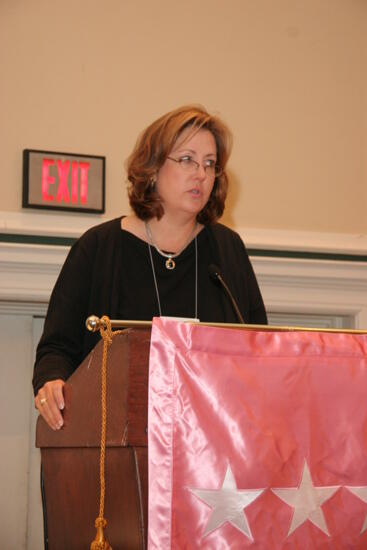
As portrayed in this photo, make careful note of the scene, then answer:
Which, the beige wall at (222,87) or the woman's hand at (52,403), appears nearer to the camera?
the woman's hand at (52,403)

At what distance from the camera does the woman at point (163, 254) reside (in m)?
2.29

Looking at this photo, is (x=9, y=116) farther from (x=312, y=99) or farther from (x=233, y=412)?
(x=233, y=412)

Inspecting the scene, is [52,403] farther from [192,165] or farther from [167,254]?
[192,165]

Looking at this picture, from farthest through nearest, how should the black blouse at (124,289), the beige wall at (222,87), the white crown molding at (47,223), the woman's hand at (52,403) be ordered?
the beige wall at (222,87) < the white crown molding at (47,223) < the black blouse at (124,289) < the woman's hand at (52,403)

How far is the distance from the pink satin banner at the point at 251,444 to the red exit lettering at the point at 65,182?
2.15 m

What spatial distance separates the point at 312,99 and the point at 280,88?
0.18 m

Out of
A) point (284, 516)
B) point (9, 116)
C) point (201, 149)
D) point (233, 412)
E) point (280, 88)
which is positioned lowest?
point (284, 516)

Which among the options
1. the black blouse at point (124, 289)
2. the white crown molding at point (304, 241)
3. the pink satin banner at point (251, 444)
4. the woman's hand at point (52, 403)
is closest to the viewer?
the pink satin banner at point (251, 444)

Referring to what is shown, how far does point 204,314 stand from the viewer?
2.38 meters

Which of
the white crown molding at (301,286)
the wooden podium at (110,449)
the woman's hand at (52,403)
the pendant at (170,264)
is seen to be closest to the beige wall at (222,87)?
the white crown molding at (301,286)

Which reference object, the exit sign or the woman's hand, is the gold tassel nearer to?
the woman's hand

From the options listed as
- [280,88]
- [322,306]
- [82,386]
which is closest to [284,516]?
[82,386]

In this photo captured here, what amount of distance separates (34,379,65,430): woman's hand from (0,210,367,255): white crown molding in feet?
5.38

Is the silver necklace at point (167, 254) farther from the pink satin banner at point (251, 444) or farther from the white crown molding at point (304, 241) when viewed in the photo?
the white crown molding at point (304, 241)
